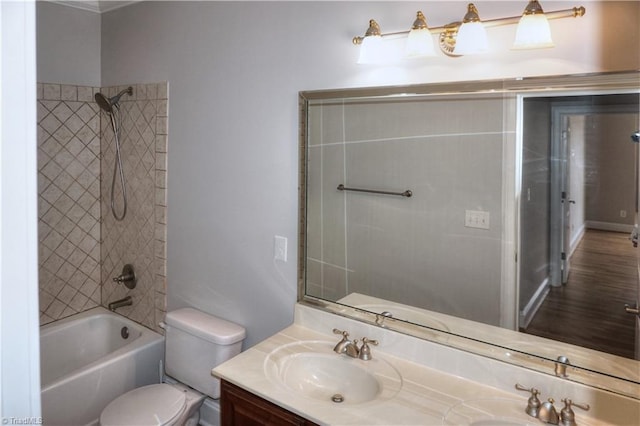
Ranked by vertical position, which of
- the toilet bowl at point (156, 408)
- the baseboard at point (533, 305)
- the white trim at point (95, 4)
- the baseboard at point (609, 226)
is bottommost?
the toilet bowl at point (156, 408)

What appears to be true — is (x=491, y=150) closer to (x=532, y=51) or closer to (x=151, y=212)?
(x=532, y=51)

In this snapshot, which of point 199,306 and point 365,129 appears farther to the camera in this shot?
point 199,306

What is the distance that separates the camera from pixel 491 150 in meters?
1.65

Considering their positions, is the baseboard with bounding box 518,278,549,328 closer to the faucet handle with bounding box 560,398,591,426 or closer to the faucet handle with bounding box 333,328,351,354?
the faucet handle with bounding box 560,398,591,426

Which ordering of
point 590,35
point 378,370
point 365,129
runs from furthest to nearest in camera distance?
point 365,129 < point 378,370 < point 590,35

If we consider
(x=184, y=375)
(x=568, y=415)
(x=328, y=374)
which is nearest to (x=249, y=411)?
(x=328, y=374)

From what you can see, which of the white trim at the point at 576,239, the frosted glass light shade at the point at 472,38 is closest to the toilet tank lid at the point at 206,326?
the white trim at the point at 576,239

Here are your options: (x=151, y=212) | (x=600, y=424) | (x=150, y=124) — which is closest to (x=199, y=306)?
(x=151, y=212)

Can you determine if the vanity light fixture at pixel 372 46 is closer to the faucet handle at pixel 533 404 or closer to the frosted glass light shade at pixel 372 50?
the frosted glass light shade at pixel 372 50

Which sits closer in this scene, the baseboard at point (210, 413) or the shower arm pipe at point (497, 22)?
the shower arm pipe at point (497, 22)

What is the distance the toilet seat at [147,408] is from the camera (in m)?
2.09

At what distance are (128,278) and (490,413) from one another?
7.74 ft

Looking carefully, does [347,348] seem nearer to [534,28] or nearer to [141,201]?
[534,28]

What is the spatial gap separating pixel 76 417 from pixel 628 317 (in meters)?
2.51
